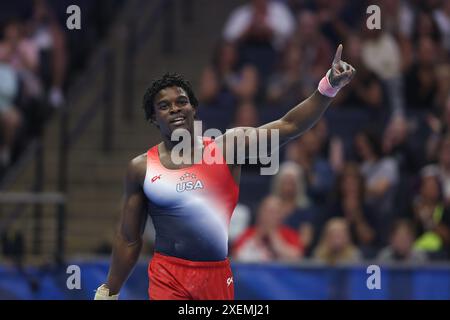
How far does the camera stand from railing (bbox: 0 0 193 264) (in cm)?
1341

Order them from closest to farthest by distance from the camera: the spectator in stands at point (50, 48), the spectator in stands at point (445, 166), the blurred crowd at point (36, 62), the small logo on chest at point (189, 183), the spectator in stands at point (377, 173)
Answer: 1. the small logo on chest at point (189, 183)
2. the spectator in stands at point (445, 166)
3. the spectator in stands at point (377, 173)
4. the blurred crowd at point (36, 62)
5. the spectator in stands at point (50, 48)

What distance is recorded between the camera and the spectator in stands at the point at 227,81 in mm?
14789

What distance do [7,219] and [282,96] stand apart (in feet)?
11.8

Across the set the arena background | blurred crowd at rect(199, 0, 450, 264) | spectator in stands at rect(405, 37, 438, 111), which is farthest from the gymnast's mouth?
spectator in stands at rect(405, 37, 438, 111)

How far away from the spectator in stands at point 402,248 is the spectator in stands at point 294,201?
0.88m

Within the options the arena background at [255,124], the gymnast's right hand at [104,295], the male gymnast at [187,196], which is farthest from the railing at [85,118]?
the male gymnast at [187,196]

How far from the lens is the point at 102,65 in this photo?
15969 mm

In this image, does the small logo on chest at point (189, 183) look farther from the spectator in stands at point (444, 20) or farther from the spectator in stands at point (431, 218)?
the spectator in stands at point (444, 20)

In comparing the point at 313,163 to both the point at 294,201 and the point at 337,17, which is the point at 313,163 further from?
the point at 337,17

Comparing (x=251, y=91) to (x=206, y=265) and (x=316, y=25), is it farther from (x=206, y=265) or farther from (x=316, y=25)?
(x=206, y=265)

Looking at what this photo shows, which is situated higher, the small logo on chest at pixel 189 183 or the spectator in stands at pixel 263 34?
the spectator in stands at pixel 263 34

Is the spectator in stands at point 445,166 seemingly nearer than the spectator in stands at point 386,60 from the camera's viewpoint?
Yes

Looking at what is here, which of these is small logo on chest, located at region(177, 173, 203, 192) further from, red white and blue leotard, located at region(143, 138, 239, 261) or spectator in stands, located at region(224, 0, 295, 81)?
spectator in stands, located at region(224, 0, 295, 81)

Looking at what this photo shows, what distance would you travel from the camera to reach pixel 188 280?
308 inches
